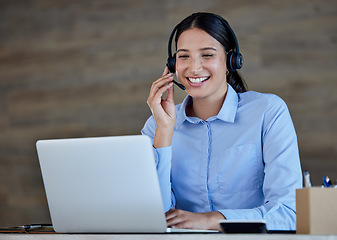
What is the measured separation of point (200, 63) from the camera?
190cm

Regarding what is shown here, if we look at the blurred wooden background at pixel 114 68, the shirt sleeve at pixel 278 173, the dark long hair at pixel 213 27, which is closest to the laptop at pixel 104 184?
the shirt sleeve at pixel 278 173

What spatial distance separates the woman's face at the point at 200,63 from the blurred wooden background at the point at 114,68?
1.04 m

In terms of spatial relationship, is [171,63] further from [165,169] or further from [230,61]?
[165,169]

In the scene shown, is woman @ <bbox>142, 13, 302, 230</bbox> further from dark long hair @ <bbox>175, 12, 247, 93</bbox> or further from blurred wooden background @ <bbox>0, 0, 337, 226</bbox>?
blurred wooden background @ <bbox>0, 0, 337, 226</bbox>

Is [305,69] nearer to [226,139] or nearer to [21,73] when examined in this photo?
[226,139]

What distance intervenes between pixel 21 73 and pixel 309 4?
2.14 metres

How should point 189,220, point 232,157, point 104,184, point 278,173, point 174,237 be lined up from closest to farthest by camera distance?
point 174,237 < point 104,184 < point 189,220 < point 278,173 < point 232,157

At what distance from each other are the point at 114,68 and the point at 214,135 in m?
1.54

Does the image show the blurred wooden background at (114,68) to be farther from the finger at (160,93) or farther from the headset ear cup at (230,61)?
the finger at (160,93)

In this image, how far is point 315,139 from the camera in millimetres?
2775

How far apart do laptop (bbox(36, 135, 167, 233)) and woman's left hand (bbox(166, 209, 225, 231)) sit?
0.81 feet

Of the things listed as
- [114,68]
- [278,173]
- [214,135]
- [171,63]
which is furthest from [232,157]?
[114,68]

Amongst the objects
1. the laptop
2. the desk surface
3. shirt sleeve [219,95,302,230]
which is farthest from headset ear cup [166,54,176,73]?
the desk surface

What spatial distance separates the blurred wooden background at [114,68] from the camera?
110 inches
